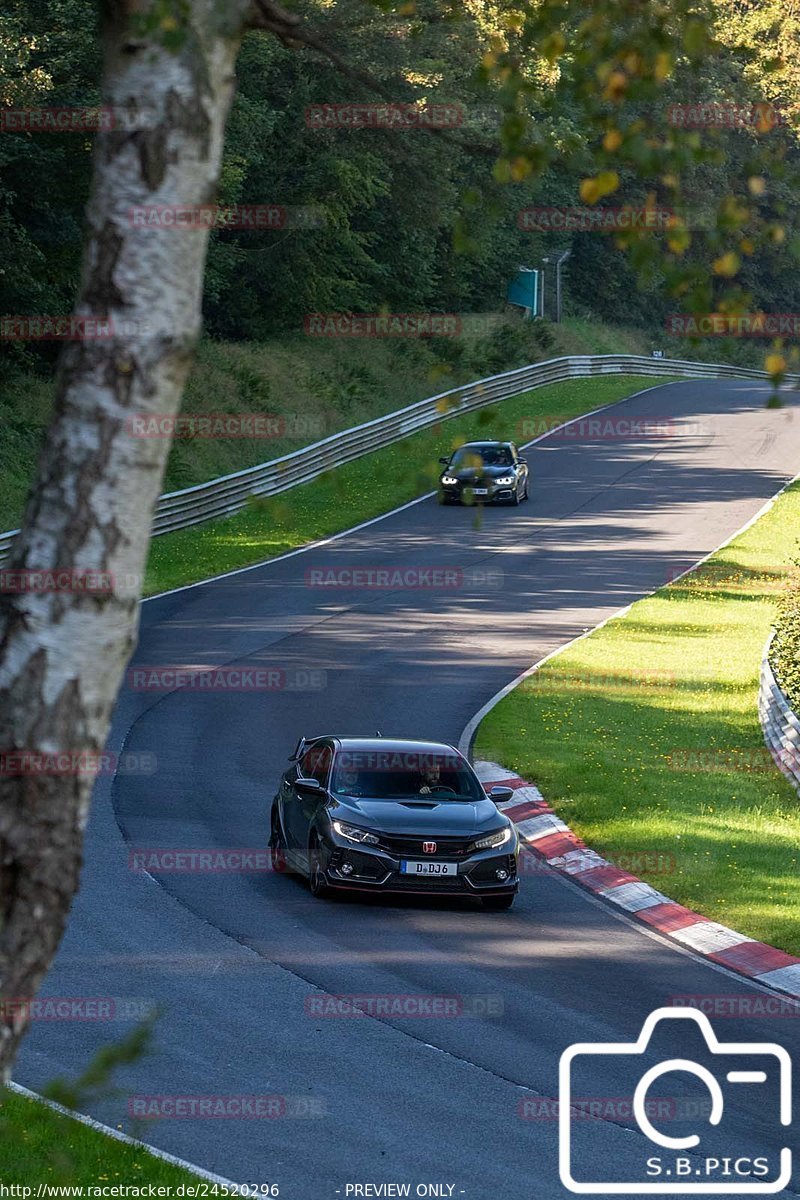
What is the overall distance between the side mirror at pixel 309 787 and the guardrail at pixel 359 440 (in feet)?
21.1

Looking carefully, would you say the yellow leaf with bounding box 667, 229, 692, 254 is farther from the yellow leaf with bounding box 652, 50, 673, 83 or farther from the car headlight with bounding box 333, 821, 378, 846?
the car headlight with bounding box 333, 821, 378, 846

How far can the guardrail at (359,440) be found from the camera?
40.5 meters

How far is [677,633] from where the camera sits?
3041cm

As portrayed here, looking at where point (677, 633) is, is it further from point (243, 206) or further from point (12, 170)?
point (243, 206)

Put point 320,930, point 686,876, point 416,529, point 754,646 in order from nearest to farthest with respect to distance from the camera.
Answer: point 320,930 < point 686,876 < point 754,646 < point 416,529

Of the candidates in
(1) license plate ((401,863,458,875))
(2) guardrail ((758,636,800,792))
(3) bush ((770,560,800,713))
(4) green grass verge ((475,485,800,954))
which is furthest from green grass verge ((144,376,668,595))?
(1) license plate ((401,863,458,875))

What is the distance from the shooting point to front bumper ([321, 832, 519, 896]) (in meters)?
14.9

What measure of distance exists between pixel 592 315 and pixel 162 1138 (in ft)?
269

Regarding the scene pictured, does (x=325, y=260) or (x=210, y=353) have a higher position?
(x=325, y=260)

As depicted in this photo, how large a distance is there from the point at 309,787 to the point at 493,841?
6.01ft

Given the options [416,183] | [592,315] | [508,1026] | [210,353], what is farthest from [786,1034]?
[592,315]

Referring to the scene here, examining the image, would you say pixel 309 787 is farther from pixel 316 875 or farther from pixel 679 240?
pixel 679 240

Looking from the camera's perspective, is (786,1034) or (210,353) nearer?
(786,1034)

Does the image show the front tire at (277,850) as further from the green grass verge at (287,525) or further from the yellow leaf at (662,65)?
the yellow leaf at (662,65)
